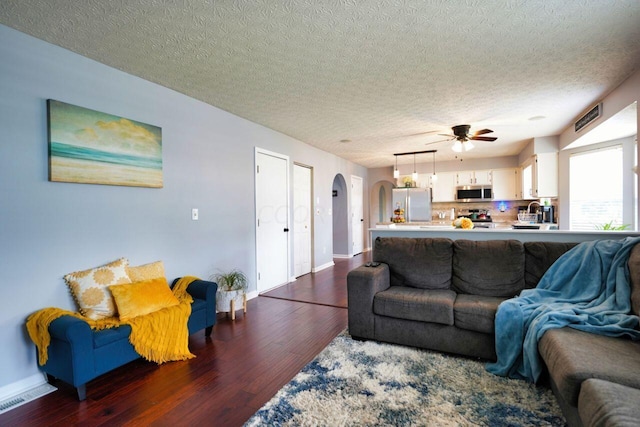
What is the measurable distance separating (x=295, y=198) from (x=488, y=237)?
3.10m

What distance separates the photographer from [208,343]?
284 cm

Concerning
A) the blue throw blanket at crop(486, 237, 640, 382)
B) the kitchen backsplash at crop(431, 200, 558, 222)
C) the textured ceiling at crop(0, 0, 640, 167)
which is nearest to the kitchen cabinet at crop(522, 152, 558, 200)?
the textured ceiling at crop(0, 0, 640, 167)

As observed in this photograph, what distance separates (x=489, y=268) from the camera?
9.24 ft

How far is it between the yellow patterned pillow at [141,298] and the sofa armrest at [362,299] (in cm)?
154

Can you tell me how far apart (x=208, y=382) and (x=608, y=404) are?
2.19m

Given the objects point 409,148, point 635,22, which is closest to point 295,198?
point 409,148

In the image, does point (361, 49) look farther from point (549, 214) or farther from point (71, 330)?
point (549, 214)

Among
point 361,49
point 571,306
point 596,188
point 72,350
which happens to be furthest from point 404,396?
point 596,188

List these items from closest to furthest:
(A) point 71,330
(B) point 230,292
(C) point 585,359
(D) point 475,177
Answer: (C) point 585,359
(A) point 71,330
(B) point 230,292
(D) point 475,177

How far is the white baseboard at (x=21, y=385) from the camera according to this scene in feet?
6.58

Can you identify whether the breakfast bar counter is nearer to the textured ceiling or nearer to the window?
the textured ceiling

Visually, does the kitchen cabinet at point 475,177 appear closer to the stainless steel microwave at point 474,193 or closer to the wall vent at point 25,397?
the stainless steel microwave at point 474,193

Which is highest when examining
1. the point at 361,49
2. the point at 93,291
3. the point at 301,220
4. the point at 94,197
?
the point at 361,49

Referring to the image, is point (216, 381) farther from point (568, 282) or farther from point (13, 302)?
point (568, 282)
